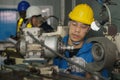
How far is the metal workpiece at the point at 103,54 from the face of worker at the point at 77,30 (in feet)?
1.70

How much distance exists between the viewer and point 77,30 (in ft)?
7.54

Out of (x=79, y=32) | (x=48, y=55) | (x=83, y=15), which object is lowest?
(x=48, y=55)

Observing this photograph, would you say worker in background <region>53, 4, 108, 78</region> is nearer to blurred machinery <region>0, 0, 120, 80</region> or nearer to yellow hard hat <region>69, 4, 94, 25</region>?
yellow hard hat <region>69, 4, 94, 25</region>

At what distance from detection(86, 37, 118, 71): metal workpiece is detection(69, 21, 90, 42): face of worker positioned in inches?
20.3

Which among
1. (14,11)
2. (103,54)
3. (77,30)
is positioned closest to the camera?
(103,54)

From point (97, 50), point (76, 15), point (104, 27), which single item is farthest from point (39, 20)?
point (97, 50)

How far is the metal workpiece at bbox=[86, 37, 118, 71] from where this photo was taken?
1680mm

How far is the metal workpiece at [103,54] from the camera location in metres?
1.68

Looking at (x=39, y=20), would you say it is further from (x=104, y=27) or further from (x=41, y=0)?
(x=41, y=0)

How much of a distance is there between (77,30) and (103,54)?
64cm

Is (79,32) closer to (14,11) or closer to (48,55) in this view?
(48,55)

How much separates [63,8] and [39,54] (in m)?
3.70

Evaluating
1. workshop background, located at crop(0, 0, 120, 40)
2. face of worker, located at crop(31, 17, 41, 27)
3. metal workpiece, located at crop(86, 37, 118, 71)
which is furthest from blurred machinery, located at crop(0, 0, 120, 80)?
workshop background, located at crop(0, 0, 120, 40)

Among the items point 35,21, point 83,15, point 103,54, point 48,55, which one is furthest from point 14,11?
point 103,54
